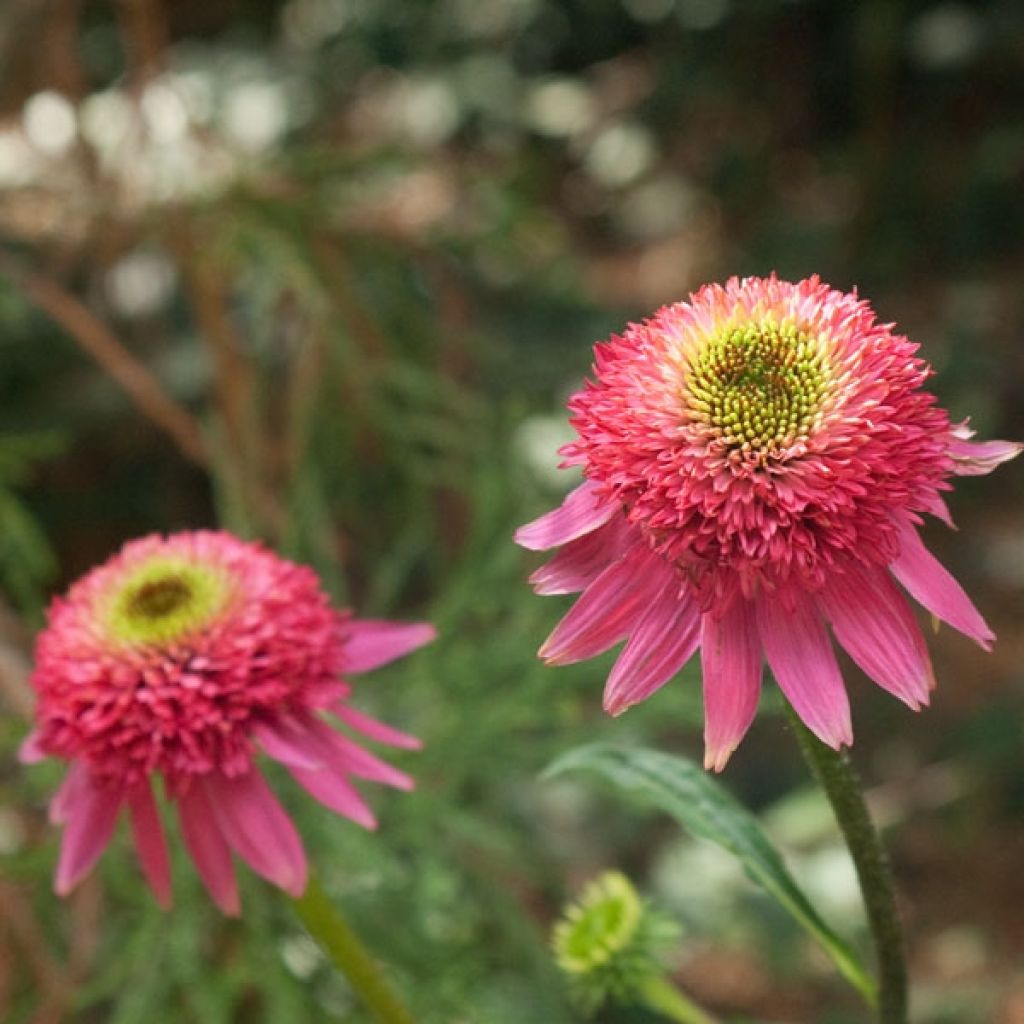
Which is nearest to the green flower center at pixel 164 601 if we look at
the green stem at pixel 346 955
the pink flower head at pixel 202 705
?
the pink flower head at pixel 202 705

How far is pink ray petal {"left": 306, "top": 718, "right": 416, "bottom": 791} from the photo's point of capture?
0.52 m

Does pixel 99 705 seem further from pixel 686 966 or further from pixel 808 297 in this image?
pixel 686 966

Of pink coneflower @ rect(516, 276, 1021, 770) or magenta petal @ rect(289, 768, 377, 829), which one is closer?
pink coneflower @ rect(516, 276, 1021, 770)

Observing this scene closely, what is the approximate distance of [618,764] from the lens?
1.64 ft

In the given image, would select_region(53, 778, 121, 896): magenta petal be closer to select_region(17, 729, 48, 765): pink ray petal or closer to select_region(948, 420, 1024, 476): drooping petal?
select_region(17, 729, 48, 765): pink ray petal

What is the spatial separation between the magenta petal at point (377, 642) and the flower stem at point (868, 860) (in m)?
0.19

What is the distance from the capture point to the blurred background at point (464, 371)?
3.16ft

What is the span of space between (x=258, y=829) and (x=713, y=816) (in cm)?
15

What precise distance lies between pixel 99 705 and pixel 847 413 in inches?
11.0

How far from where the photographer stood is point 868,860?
1.34 feet

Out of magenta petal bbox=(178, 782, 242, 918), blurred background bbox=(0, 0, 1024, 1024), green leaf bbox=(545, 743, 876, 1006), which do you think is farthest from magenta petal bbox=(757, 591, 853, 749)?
blurred background bbox=(0, 0, 1024, 1024)

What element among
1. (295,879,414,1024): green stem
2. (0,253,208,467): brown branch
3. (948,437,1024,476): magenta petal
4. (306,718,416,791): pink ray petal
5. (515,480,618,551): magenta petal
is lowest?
(295,879,414,1024): green stem

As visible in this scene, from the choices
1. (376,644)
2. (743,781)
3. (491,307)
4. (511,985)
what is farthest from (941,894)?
(376,644)

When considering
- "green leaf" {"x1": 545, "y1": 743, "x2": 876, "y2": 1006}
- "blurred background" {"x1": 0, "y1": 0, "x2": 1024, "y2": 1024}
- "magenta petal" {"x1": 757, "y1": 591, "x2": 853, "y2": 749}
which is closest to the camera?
"magenta petal" {"x1": 757, "y1": 591, "x2": 853, "y2": 749}
